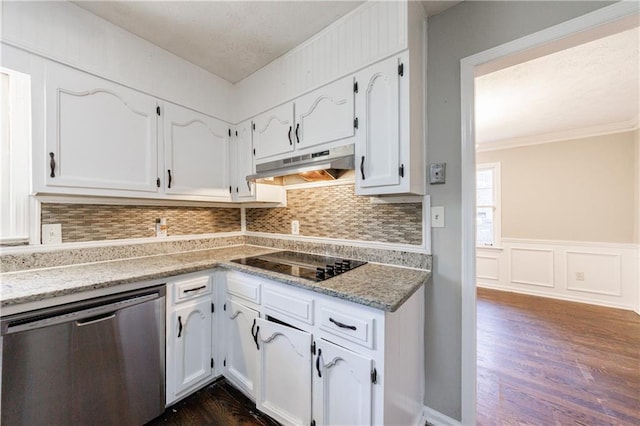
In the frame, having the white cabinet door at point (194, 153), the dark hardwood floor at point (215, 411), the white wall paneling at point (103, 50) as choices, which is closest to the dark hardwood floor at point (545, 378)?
the dark hardwood floor at point (215, 411)

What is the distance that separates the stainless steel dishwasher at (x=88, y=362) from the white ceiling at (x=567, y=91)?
3.21 meters

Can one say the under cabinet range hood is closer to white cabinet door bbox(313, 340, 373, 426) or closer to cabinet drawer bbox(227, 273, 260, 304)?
cabinet drawer bbox(227, 273, 260, 304)

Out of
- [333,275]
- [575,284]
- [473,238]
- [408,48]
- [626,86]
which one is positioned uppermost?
[626,86]

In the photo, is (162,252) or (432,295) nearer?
(432,295)

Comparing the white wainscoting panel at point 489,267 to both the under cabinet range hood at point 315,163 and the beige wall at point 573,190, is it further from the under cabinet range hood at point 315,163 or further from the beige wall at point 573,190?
the under cabinet range hood at point 315,163

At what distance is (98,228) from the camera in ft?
5.51

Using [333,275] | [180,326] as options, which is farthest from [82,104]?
[333,275]

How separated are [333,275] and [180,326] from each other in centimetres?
105

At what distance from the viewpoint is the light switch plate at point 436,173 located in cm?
141

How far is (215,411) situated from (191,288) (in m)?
0.78

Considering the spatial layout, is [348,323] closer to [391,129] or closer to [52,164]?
[391,129]

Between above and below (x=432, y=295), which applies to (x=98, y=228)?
above

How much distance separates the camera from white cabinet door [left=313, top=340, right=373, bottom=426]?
1021 mm

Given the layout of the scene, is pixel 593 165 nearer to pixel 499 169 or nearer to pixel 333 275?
pixel 499 169
